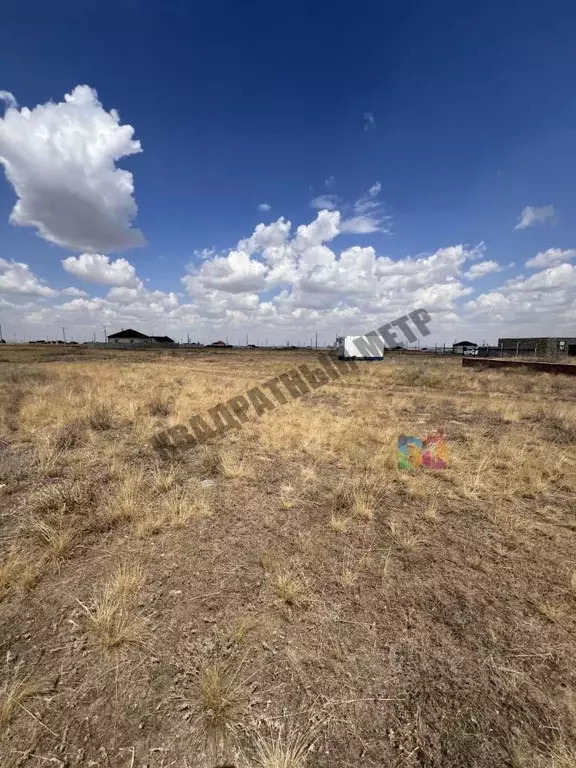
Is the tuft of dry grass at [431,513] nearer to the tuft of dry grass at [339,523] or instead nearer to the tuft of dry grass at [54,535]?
the tuft of dry grass at [339,523]

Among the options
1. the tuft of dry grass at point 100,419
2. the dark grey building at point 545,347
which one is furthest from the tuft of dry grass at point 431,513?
the dark grey building at point 545,347

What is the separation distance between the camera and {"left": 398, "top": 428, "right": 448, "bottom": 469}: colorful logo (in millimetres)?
6191

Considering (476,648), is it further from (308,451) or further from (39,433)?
(39,433)

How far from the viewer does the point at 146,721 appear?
1.83m

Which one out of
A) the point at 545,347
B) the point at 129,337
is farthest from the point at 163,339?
the point at 545,347

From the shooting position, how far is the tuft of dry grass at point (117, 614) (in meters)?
2.30

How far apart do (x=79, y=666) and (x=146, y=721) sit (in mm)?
635

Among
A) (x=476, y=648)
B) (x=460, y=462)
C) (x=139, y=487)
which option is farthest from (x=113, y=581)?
(x=460, y=462)

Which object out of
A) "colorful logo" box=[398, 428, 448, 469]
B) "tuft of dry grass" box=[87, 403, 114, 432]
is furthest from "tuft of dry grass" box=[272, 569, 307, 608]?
"tuft of dry grass" box=[87, 403, 114, 432]

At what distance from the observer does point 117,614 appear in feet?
8.17

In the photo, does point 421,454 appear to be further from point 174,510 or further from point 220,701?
point 220,701

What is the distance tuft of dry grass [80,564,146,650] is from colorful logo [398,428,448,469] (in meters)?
4.78

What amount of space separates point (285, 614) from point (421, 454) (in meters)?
4.72

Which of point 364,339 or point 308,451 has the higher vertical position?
point 364,339
